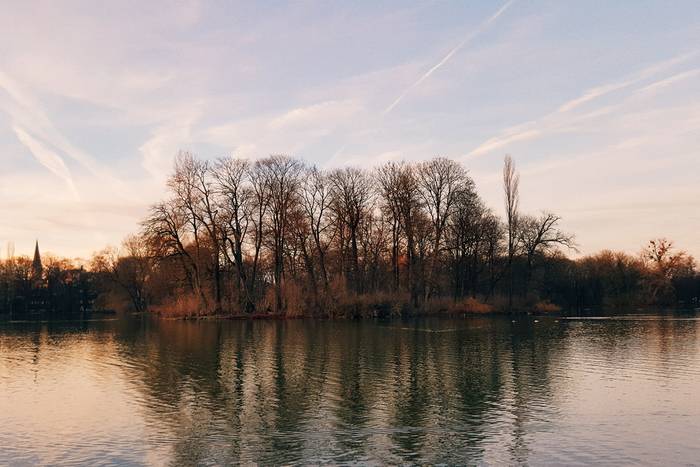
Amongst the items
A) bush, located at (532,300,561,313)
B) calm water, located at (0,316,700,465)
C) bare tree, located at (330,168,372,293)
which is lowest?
calm water, located at (0,316,700,465)

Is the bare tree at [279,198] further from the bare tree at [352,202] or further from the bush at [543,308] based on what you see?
the bush at [543,308]

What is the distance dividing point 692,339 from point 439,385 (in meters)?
23.9

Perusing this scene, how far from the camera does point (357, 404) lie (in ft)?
64.1

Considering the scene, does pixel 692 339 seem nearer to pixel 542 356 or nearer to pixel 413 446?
pixel 542 356

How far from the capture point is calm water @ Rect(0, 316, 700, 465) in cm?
1434

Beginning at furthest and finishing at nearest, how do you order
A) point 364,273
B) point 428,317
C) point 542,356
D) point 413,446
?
point 364,273
point 428,317
point 542,356
point 413,446

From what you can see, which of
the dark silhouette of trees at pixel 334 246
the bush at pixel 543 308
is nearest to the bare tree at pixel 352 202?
the dark silhouette of trees at pixel 334 246

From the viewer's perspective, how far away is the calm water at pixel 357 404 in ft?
47.0

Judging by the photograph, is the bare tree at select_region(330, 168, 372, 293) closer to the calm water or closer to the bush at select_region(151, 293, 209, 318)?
the bush at select_region(151, 293, 209, 318)

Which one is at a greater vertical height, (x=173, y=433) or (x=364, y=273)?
(x=364, y=273)

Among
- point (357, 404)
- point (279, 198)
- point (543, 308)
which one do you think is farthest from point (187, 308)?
point (357, 404)

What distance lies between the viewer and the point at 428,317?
223 ft

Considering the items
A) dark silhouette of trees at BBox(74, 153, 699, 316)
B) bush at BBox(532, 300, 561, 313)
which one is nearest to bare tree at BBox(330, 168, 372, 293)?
dark silhouette of trees at BBox(74, 153, 699, 316)

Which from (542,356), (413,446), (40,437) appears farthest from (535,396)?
(40,437)
